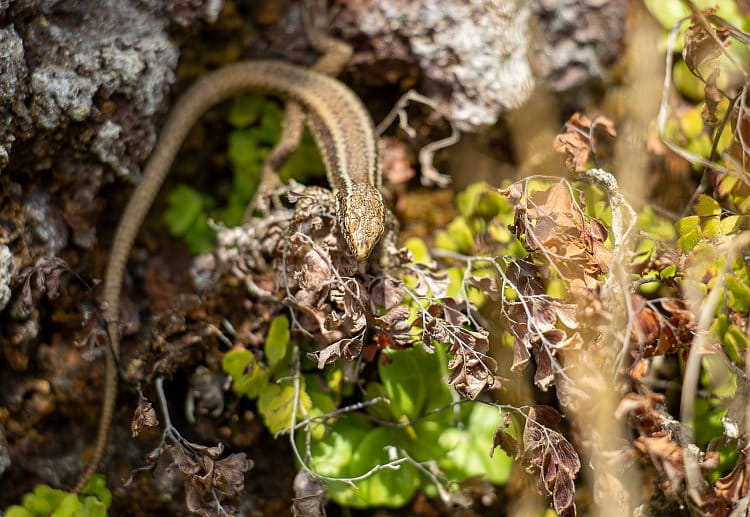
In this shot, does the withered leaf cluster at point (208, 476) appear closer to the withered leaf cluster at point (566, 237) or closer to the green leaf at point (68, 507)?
the green leaf at point (68, 507)

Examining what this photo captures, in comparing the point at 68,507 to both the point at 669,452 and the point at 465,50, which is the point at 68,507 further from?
the point at 465,50

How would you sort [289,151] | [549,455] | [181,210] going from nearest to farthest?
[549,455]
[181,210]
[289,151]

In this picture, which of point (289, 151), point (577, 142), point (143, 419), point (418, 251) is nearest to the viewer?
point (143, 419)

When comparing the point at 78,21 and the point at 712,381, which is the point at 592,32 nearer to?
the point at 712,381

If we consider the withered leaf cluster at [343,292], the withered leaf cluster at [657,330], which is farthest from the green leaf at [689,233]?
the withered leaf cluster at [343,292]

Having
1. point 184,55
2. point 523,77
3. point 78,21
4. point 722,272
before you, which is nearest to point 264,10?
point 184,55

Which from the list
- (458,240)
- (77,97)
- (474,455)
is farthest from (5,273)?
(474,455)
